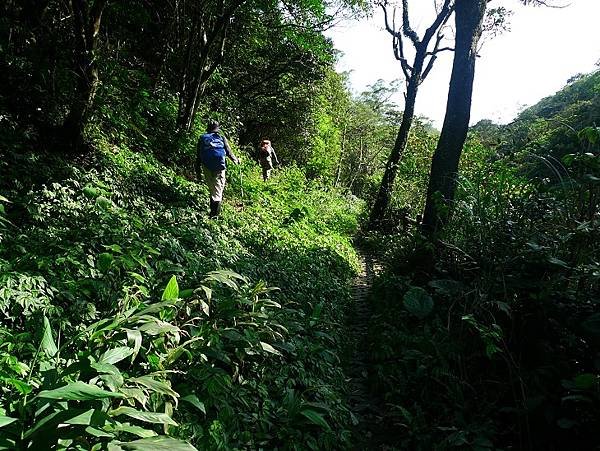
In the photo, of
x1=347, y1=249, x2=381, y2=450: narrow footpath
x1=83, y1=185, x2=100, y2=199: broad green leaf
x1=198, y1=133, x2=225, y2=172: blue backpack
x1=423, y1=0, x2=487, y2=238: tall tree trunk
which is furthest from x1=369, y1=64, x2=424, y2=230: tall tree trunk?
x1=83, y1=185, x2=100, y2=199: broad green leaf

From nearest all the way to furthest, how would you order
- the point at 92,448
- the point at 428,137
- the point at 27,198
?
1. the point at 92,448
2. the point at 27,198
3. the point at 428,137

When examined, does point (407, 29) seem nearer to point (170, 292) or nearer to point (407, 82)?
point (407, 82)

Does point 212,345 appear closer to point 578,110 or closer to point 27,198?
point 27,198

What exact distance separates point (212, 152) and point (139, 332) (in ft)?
16.3

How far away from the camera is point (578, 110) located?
18547mm

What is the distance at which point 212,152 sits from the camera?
6914 millimetres

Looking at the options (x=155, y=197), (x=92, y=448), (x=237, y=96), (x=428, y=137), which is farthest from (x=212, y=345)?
(x=237, y=96)

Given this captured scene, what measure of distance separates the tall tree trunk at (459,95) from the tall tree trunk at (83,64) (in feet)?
17.2

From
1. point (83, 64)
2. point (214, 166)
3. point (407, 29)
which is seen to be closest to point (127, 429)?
point (83, 64)

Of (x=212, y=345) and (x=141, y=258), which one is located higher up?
(x=141, y=258)

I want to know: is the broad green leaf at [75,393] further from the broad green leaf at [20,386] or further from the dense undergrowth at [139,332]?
the broad green leaf at [20,386]

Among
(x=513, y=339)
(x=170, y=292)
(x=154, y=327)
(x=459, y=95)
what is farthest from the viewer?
(x=459, y=95)

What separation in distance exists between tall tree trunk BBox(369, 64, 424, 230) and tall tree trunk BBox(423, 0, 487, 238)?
6.09 meters

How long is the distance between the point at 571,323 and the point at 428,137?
1050 centimetres
